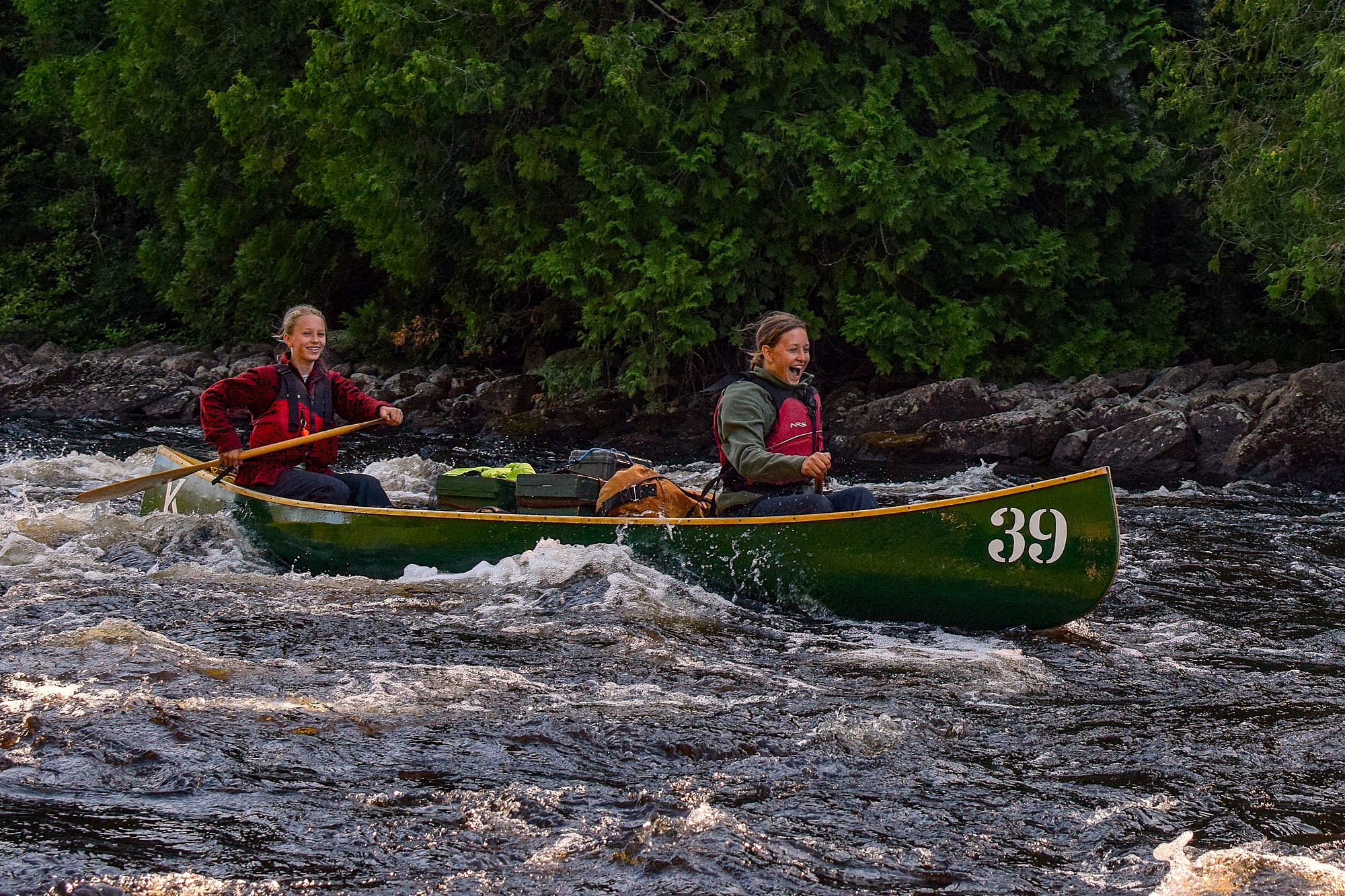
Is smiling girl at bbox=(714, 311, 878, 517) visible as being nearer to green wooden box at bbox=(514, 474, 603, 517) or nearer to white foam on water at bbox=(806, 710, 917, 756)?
green wooden box at bbox=(514, 474, 603, 517)

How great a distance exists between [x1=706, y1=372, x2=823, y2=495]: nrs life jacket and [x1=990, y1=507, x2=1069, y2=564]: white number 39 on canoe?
2.70 feet

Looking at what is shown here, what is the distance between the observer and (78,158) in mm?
22172

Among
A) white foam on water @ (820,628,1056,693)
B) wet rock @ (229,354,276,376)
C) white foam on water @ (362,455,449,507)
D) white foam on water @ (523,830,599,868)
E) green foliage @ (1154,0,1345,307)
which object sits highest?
green foliage @ (1154,0,1345,307)

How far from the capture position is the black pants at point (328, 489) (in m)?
6.52

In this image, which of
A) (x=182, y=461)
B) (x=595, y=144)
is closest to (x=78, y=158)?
(x=595, y=144)

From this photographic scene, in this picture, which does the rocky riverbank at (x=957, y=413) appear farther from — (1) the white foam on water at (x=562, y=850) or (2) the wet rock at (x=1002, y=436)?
(1) the white foam on water at (x=562, y=850)

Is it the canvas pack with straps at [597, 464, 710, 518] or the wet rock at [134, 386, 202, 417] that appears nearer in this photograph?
the canvas pack with straps at [597, 464, 710, 518]

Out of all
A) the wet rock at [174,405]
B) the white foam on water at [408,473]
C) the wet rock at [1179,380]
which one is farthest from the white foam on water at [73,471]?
the wet rock at [1179,380]

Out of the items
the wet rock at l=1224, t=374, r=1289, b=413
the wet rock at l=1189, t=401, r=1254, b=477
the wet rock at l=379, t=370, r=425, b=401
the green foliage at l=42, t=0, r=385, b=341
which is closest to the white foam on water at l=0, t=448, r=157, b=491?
the wet rock at l=379, t=370, r=425, b=401

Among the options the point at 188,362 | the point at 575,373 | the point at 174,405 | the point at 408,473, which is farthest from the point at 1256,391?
the point at 188,362

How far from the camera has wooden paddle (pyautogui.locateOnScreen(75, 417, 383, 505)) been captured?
647cm

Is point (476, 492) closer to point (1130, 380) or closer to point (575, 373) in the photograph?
point (575, 373)

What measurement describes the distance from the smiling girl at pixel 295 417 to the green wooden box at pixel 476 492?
34cm

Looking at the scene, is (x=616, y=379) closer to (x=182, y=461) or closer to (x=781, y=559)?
(x=182, y=461)
